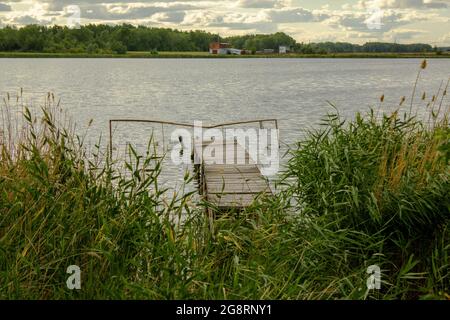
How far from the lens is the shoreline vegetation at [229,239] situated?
5898mm

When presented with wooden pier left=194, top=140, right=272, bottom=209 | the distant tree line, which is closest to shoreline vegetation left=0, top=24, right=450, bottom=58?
the distant tree line

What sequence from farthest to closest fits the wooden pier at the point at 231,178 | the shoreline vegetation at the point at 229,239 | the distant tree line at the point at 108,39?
1. the distant tree line at the point at 108,39
2. the wooden pier at the point at 231,178
3. the shoreline vegetation at the point at 229,239

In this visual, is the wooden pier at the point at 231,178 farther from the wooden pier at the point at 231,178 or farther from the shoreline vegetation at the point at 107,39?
the shoreline vegetation at the point at 107,39

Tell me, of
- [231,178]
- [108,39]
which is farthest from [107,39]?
[231,178]

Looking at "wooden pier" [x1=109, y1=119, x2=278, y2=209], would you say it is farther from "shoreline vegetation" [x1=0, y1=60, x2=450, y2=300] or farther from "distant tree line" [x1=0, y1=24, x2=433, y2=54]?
"distant tree line" [x1=0, y1=24, x2=433, y2=54]

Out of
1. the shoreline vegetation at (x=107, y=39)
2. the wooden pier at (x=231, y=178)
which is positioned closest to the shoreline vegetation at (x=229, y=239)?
the wooden pier at (x=231, y=178)

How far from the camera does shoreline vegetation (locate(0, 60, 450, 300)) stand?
590 centimetres

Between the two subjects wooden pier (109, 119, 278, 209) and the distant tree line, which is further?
the distant tree line

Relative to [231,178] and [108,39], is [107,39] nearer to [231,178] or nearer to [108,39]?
[108,39]

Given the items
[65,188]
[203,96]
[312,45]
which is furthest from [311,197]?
[312,45]

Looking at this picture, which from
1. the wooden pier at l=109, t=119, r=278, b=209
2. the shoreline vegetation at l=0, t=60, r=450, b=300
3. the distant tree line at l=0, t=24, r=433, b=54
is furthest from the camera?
the distant tree line at l=0, t=24, r=433, b=54

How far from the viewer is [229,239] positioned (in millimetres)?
6562

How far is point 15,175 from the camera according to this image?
7.61 metres

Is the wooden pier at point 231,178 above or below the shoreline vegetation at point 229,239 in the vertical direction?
below
